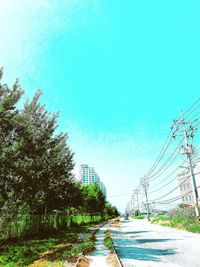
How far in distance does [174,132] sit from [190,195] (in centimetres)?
4437

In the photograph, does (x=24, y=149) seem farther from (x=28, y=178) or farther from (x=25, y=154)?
(x=28, y=178)

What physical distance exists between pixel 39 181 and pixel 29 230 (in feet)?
17.7

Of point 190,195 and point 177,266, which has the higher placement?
point 190,195

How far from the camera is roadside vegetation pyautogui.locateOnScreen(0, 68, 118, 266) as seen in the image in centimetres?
1577

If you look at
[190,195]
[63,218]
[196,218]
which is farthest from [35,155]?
[190,195]

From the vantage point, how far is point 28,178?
59.2ft

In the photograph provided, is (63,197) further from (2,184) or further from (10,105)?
(10,105)

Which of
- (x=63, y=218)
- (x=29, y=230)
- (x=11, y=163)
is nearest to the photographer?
(x=11, y=163)

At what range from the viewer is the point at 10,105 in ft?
52.7

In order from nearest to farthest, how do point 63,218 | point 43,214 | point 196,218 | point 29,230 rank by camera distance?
point 29,230, point 196,218, point 43,214, point 63,218

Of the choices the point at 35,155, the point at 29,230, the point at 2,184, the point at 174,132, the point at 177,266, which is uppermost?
the point at 174,132

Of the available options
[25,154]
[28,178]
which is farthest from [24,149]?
[28,178]

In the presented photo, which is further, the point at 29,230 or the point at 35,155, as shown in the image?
the point at 29,230

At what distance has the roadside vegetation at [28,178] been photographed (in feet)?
51.8
